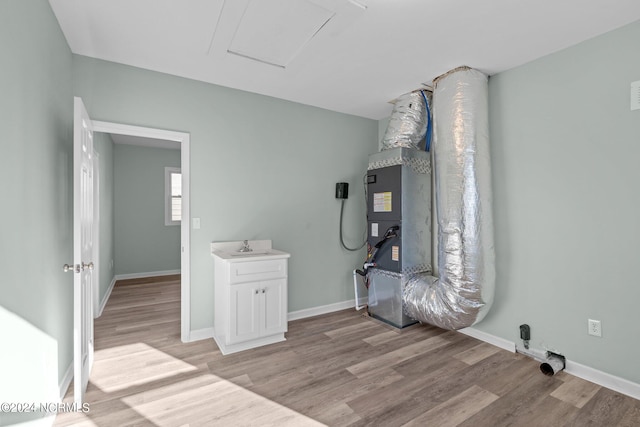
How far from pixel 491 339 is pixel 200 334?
271 cm

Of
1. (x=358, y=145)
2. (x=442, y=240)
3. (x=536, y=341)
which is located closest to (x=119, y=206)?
(x=358, y=145)

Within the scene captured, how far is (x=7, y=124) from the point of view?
1.31 m

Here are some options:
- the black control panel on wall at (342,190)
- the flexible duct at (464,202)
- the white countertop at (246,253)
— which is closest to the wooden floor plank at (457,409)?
the flexible duct at (464,202)

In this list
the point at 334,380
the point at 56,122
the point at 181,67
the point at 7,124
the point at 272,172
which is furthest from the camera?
the point at 272,172

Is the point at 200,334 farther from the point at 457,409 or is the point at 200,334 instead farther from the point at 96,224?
the point at 457,409

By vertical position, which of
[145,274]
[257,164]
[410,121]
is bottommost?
[145,274]

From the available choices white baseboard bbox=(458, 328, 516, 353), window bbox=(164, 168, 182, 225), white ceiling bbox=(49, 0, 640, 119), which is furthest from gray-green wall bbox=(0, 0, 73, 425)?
window bbox=(164, 168, 182, 225)

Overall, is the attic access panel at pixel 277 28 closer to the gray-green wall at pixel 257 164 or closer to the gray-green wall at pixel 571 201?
the gray-green wall at pixel 257 164

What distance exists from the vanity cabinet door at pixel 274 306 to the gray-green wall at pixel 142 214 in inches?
152

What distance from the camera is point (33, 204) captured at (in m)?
1.59

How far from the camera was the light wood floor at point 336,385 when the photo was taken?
1.82 m

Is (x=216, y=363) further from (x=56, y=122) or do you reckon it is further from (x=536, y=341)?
(x=536, y=341)

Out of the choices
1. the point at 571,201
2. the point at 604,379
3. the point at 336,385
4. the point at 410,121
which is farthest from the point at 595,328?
the point at 410,121

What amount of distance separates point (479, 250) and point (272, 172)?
2131mm
